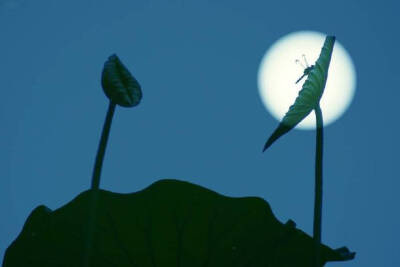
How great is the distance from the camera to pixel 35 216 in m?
1.91

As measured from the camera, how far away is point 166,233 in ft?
6.75

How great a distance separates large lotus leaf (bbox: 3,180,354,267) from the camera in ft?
6.37

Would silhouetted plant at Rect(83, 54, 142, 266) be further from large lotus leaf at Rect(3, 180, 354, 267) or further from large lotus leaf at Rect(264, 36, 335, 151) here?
large lotus leaf at Rect(3, 180, 354, 267)

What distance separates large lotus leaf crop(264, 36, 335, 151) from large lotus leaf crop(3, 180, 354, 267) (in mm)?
683

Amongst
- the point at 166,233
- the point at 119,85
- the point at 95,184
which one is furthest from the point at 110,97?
the point at 166,233

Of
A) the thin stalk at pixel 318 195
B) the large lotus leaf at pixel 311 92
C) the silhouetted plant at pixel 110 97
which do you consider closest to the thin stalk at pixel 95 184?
the silhouetted plant at pixel 110 97

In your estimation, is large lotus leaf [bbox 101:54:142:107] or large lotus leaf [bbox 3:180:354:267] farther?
large lotus leaf [bbox 3:180:354:267]

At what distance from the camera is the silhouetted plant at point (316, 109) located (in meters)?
1.30

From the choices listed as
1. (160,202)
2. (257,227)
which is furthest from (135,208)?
(257,227)

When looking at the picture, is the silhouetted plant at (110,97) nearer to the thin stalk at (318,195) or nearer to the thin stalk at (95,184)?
the thin stalk at (95,184)

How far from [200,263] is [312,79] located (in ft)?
3.88

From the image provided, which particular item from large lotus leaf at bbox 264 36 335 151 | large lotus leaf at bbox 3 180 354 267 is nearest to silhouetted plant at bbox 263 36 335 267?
large lotus leaf at bbox 264 36 335 151

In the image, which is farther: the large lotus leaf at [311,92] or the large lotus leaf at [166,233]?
the large lotus leaf at [166,233]

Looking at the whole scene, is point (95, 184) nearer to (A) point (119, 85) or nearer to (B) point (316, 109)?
(A) point (119, 85)
